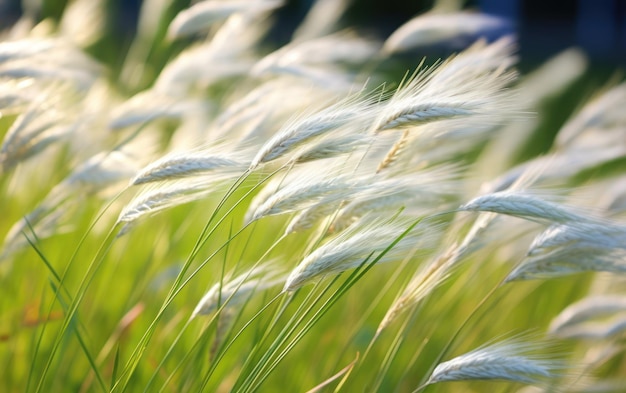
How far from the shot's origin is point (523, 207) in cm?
85

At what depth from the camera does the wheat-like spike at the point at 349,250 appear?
84 centimetres

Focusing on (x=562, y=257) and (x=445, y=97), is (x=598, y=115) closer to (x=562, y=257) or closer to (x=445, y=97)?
(x=562, y=257)

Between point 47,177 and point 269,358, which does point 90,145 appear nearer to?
point 47,177

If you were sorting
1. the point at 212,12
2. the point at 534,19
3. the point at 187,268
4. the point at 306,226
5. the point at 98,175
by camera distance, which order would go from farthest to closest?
the point at 534,19
the point at 212,12
the point at 98,175
the point at 306,226
the point at 187,268

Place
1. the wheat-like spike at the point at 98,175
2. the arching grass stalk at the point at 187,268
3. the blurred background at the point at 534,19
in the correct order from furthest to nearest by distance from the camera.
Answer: the blurred background at the point at 534,19 → the wheat-like spike at the point at 98,175 → the arching grass stalk at the point at 187,268

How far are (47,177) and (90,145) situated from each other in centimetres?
44

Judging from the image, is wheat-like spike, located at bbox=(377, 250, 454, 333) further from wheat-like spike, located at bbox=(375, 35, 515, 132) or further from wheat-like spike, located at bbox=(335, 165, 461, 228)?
wheat-like spike, located at bbox=(375, 35, 515, 132)

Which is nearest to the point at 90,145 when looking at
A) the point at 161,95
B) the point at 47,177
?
the point at 161,95

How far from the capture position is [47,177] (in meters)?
1.89

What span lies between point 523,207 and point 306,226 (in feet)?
0.86

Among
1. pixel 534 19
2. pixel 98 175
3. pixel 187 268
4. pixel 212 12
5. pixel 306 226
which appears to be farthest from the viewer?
pixel 534 19

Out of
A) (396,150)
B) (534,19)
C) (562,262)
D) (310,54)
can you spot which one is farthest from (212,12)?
(534,19)

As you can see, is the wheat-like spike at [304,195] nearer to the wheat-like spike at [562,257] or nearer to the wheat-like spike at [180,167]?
the wheat-like spike at [180,167]

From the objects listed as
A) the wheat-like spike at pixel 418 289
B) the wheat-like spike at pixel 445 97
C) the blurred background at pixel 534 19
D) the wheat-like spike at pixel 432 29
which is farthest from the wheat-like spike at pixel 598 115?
the blurred background at pixel 534 19
